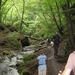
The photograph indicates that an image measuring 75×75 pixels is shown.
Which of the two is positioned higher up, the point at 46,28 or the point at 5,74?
the point at 46,28

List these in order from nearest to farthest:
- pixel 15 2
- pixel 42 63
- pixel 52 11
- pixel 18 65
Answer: pixel 42 63 < pixel 18 65 < pixel 52 11 < pixel 15 2

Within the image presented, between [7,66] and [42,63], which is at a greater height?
[42,63]

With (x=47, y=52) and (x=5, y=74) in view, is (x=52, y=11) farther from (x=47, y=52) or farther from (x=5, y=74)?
(x=5, y=74)

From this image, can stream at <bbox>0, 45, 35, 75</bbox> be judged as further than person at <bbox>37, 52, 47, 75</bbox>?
Yes

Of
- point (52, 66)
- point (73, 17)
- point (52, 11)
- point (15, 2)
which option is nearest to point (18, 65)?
point (52, 66)

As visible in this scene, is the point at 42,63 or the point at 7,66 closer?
the point at 42,63

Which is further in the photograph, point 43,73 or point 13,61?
point 13,61

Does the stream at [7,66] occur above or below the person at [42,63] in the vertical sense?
below

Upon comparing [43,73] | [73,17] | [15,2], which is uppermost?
[15,2]

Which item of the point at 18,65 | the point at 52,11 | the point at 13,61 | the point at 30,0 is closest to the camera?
the point at 18,65

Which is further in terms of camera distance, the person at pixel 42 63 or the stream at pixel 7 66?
the stream at pixel 7 66

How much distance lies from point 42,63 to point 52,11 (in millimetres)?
13754

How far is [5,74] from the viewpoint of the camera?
14.7 metres

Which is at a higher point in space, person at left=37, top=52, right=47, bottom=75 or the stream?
person at left=37, top=52, right=47, bottom=75
